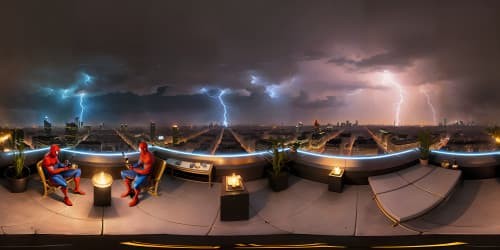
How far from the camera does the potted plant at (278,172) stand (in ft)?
16.4

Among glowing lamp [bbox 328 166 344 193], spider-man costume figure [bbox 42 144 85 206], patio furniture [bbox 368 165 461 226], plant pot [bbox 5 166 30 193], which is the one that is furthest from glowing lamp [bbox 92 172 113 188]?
patio furniture [bbox 368 165 461 226]

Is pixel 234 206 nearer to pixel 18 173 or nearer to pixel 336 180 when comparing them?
pixel 336 180

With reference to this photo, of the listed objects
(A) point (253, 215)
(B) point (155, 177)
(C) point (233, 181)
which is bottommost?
(A) point (253, 215)

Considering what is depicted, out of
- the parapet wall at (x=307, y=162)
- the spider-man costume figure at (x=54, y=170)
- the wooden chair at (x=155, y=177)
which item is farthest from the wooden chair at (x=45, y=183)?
the wooden chair at (x=155, y=177)

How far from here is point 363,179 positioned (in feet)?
16.3

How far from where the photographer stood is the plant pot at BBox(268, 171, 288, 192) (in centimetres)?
498

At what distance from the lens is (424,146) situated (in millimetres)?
5082

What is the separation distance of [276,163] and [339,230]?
76.6 inches

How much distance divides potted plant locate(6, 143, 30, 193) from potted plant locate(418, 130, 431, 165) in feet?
25.6

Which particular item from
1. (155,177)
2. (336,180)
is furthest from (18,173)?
(336,180)

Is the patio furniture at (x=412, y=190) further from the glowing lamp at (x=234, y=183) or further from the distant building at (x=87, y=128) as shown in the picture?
the distant building at (x=87, y=128)

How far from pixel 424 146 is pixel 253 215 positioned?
3946 millimetres

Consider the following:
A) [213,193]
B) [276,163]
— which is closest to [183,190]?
[213,193]
